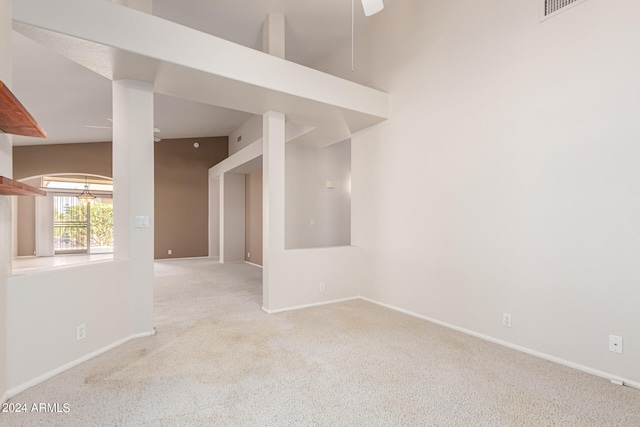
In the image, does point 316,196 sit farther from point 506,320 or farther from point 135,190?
point 506,320

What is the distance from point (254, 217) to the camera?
26.6 ft

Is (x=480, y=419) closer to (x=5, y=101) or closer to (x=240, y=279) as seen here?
(x=5, y=101)

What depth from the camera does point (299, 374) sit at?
2328 millimetres

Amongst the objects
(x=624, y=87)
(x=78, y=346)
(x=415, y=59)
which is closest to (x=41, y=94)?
(x=78, y=346)

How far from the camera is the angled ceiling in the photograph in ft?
12.4

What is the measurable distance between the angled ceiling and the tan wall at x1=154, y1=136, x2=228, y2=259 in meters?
2.70

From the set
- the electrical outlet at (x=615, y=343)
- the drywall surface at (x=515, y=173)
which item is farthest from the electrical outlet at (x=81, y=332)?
the electrical outlet at (x=615, y=343)

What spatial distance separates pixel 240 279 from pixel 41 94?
4.22 m

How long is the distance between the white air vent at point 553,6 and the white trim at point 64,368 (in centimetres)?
460

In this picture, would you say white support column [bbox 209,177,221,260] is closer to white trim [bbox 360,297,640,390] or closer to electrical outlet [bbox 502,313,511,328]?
white trim [bbox 360,297,640,390]

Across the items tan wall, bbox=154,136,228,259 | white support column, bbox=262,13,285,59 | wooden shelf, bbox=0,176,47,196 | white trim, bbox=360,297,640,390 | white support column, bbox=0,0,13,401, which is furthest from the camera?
tan wall, bbox=154,136,228,259

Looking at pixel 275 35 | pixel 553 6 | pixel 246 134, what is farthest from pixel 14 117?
pixel 246 134


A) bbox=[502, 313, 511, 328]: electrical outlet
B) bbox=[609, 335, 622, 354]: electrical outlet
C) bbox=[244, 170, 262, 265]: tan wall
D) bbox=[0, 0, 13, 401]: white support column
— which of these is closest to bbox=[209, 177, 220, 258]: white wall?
bbox=[244, 170, 262, 265]: tan wall

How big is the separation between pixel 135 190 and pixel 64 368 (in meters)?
1.55
